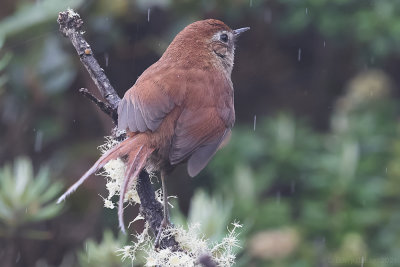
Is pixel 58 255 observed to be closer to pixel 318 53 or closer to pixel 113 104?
pixel 113 104

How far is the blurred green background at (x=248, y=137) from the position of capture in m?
3.93

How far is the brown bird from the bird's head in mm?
13

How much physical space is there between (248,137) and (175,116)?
6.54 feet

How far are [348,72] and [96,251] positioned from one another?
4007mm

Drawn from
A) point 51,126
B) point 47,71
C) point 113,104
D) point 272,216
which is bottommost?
point 272,216

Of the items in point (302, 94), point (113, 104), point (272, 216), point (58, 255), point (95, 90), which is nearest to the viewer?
point (113, 104)

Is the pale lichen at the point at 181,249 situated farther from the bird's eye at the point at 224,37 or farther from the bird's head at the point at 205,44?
the bird's eye at the point at 224,37

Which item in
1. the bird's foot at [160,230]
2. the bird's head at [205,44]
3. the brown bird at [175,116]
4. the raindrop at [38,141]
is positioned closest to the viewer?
the bird's foot at [160,230]

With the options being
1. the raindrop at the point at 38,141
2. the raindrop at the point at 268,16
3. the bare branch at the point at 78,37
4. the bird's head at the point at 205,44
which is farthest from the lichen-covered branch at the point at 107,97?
the raindrop at the point at 268,16

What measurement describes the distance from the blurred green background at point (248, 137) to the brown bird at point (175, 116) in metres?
0.70

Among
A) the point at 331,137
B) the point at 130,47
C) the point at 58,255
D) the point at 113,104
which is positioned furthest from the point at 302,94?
the point at 113,104

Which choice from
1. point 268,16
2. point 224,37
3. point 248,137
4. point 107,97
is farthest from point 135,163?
point 268,16

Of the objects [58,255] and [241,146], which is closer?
[58,255]

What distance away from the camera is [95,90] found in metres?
4.49
